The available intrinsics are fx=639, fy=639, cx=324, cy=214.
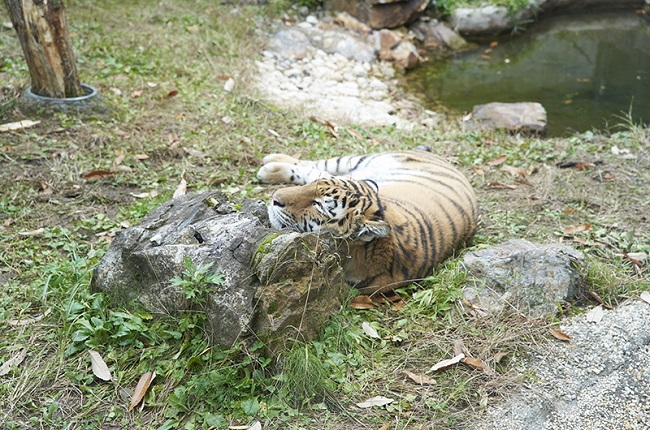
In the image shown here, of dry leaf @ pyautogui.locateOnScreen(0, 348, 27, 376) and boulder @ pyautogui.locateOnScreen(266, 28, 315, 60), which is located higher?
dry leaf @ pyautogui.locateOnScreen(0, 348, 27, 376)

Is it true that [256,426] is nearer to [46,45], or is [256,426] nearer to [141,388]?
[141,388]

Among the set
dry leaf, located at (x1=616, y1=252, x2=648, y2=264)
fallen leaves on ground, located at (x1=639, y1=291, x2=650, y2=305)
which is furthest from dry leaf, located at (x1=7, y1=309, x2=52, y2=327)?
dry leaf, located at (x1=616, y1=252, x2=648, y2=264)

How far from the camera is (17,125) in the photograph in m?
5.09

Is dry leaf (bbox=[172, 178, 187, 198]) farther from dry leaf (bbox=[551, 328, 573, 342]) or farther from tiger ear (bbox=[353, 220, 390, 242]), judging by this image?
dry leaf (bbox=[551, 328, 573, 342])

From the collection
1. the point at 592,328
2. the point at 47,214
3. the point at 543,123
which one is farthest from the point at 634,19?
the point at 47,214

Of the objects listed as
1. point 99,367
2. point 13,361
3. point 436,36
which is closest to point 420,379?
point 99,367

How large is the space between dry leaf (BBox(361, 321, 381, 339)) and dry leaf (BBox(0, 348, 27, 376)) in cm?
158

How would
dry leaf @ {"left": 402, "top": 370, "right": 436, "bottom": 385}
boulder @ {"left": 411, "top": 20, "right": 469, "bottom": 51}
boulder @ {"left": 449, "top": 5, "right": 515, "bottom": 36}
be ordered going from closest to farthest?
dry leaf @ {"left": 402, "top": 370, "right": 436, "bottom": 385}, boulder @ {"left": 411, "top": 20, "right": 469, "bottom": 51}, boulder @ {"left": 449, "top": 5, "right": 515, "bottom": 36}

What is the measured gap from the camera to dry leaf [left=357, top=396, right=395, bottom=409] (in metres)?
2.77

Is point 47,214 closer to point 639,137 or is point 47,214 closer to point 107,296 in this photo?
point 107,296

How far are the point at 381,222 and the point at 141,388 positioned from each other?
4.71 feet

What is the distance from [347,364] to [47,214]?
234 cm

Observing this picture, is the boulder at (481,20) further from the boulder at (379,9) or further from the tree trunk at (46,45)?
the tree trunk at (46,45)

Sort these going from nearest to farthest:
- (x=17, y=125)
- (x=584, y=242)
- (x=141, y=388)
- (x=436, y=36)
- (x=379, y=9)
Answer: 1. (x=141, y=388)
2. (x=584, y=242)
3. (x=17, y=125)
4. (x=379, y=9)
5. (x=436, y=36)
